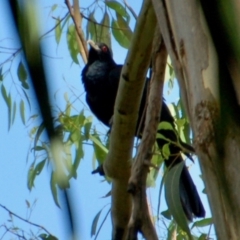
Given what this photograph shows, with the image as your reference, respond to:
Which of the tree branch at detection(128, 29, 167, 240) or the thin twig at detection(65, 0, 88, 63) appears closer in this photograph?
the tree branch at detection(128, 29, 167, 240)

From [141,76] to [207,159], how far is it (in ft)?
3.28

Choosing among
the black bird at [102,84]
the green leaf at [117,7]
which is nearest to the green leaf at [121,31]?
the green leaf at [117,7]

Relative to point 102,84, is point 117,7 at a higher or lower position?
lower

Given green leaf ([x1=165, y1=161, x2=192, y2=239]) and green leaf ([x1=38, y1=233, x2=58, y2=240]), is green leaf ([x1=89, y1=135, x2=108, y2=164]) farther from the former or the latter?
green leaf ([x1=165, y1=161, x2=192, y2=239])

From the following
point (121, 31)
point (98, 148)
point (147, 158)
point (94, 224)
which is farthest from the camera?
point (121, 31)

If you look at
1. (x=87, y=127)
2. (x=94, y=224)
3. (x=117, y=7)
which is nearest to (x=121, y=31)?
(x=117, y=7)

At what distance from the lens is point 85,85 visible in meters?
3.38

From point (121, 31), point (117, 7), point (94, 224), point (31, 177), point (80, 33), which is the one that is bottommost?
point (94, 224)

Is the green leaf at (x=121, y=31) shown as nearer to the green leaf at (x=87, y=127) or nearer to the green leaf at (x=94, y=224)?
the green leaf at (x=87, y=127)

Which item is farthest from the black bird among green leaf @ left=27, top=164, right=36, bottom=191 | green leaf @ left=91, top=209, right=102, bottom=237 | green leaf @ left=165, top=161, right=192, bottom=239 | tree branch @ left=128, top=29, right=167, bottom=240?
green leaf @ left=165, top=161, right=192, bottom=239

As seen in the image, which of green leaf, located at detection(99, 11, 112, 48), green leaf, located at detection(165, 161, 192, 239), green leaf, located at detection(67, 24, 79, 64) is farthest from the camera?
green leaf, located at detection(67, 24, 79, 64)

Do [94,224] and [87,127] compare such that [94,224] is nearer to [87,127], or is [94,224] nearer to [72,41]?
[87,127]

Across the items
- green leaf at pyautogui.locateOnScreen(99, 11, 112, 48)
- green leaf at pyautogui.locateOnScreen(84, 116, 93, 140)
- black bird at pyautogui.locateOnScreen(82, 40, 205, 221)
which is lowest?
green leaf at pyautogui.locateOnScreen(84, 116, 93, 140)

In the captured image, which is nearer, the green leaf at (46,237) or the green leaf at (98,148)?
the green leaf at (46,237)
